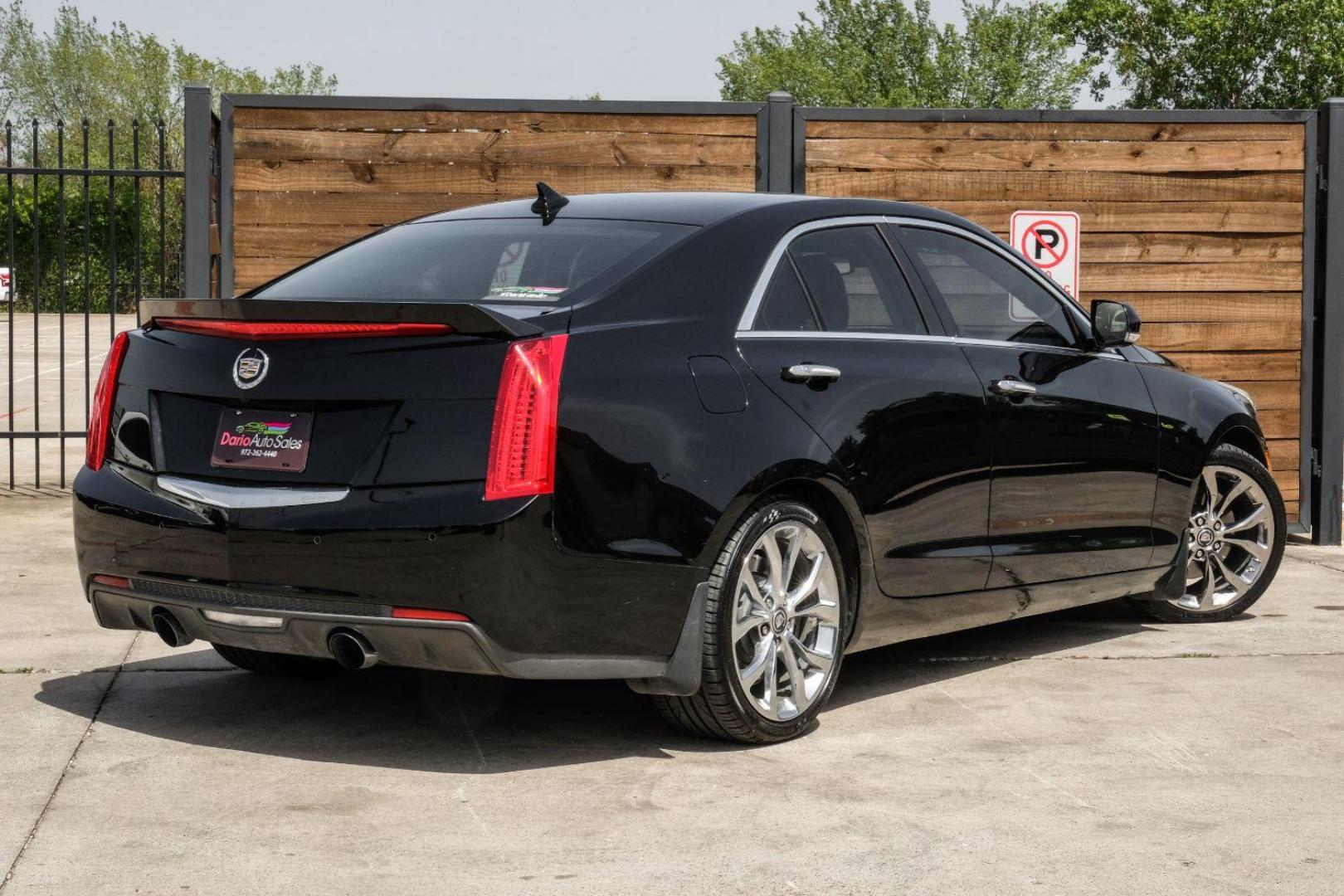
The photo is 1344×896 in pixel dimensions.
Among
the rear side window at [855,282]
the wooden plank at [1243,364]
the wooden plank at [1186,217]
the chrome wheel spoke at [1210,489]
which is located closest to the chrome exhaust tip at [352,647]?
the rear side window at [855,282]

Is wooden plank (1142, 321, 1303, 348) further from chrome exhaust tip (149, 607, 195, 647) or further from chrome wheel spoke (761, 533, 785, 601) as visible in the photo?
chrome exhaust tip (149, 607, 195, 647)

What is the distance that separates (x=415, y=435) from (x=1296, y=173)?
24.0 ft

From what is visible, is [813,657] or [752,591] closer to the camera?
[752,591]

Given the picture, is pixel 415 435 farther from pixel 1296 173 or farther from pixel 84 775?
pixel 1296 173

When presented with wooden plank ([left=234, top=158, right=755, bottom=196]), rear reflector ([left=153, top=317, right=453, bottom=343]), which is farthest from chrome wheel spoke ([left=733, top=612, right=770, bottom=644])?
wooden plank ([left=234, top=158, right=755, bottom=196])

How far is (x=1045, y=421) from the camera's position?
625 cm

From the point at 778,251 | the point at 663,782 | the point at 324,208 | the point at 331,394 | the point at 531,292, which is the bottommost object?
the point at 663,782

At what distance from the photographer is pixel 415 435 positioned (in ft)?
15.1

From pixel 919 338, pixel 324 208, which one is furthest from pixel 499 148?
pixel 919 338

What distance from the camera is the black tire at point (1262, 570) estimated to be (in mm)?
7504

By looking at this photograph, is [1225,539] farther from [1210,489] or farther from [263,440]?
[263,440]

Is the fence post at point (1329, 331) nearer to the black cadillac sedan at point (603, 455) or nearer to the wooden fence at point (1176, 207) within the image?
the wooden fence at point (1176, 207)

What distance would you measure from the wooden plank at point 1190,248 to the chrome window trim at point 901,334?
3.62 metres

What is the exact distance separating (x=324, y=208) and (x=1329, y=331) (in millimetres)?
5596
